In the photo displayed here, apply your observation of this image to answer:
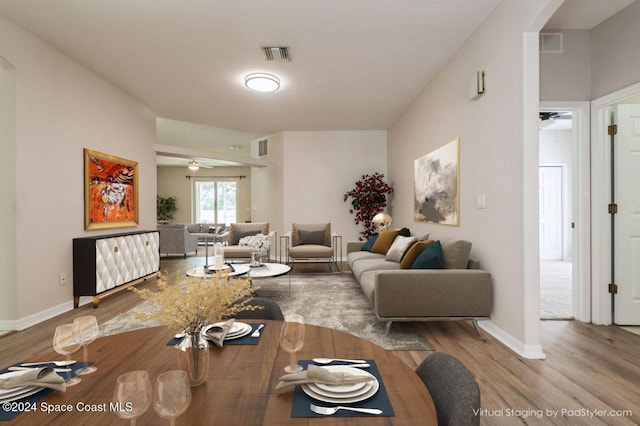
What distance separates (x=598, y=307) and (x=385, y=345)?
2213 mm

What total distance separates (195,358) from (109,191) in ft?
14.6

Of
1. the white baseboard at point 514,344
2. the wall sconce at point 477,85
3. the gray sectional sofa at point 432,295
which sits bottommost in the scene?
the white baseboard at point 514,344

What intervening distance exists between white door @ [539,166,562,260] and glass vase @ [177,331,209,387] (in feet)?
27.3

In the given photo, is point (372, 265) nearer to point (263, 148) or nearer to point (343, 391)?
point (343, 391)

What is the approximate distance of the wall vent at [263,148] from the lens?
26.4ft

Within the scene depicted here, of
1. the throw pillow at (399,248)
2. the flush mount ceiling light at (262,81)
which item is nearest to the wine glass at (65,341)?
the throw pillow at (399,248)

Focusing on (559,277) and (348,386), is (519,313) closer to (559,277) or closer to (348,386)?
(348,386)

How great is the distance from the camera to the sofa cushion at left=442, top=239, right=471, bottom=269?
10.1 ft

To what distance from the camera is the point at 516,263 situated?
264 cm

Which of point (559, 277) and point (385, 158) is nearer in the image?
point (559, 277)

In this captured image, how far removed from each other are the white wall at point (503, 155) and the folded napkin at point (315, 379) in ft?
7.36

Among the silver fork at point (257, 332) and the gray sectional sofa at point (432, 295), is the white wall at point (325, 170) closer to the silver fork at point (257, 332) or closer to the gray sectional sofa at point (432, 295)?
the gray sectional sofa at point (432, 295)

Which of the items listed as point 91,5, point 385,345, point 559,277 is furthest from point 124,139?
point 559,277

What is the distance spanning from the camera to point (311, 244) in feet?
20.7
